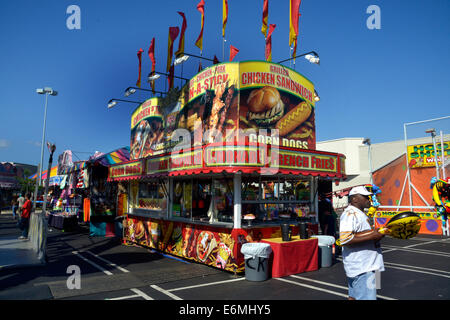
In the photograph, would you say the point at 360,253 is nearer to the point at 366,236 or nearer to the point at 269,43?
the point at 366,236

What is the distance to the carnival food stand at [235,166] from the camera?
757 cm

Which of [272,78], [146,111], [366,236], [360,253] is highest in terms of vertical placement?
[146,111]

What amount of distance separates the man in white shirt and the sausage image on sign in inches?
245

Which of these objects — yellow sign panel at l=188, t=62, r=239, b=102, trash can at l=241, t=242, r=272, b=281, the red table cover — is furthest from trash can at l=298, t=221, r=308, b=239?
yellow sign panel at l=188, t=62, r=239, b=102

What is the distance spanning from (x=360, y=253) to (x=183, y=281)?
4897 mm

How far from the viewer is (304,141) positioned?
404 inches

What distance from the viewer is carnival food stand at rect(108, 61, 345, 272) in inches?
298

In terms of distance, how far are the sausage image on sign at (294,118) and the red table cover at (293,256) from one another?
3.56 m

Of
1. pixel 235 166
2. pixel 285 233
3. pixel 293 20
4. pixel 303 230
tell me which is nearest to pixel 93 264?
pixel 235 166

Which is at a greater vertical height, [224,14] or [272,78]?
[224,14]

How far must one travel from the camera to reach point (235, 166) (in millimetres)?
7031

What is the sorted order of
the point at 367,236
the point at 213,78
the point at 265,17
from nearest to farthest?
the point at 367,236
the point at 213,78
the point at 265,17

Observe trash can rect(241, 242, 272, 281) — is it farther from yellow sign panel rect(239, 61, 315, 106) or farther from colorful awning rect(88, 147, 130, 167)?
colorful awning rect(88, 147, 130, 167)
